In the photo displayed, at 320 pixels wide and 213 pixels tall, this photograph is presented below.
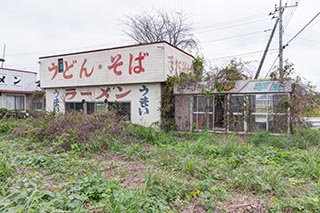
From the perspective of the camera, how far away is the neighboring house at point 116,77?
35.6 feet

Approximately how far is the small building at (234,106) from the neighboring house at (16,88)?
1417 centimetres

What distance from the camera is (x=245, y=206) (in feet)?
10.3

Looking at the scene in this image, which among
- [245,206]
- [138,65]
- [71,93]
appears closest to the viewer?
[245,206]

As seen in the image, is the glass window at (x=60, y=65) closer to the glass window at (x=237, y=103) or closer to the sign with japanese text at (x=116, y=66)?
the sign with japanese text at (x=116, y=66)

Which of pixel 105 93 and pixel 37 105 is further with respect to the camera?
pixel 37 105

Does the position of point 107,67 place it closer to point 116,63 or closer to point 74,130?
point 116,63

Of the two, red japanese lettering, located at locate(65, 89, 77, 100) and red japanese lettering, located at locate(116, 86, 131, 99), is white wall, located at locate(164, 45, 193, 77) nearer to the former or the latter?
red japanese lettering, located at locate(116, 86, 131, 99)

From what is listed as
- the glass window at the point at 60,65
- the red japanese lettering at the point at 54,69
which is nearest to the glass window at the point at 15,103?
the red japanese lettering at the point at 54,69

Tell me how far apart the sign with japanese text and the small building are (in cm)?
132

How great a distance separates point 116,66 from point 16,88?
11.8 metres

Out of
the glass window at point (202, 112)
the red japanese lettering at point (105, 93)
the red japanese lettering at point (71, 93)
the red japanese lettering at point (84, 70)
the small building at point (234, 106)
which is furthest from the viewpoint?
the red japanese lettering at point (71, 93)

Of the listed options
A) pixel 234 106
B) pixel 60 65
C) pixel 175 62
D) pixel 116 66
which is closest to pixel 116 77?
pixel 116 66

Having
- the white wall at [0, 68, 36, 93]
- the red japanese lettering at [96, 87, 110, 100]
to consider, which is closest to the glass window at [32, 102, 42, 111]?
the white wall at [0, 68, 36, 93]

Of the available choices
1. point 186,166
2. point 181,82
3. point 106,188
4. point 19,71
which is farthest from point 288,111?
point 19,71
